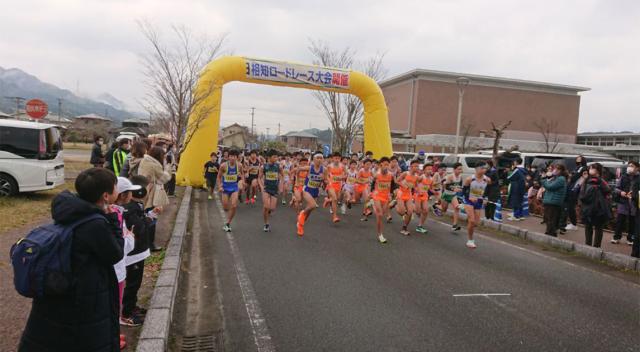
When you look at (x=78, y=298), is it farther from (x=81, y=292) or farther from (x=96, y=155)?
(x=96, y=155)

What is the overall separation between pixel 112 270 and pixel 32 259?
47 cm

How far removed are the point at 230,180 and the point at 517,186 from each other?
844 cm

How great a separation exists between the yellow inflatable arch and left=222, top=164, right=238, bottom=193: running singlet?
5557 millimetres

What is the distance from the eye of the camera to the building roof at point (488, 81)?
5300 centimetres

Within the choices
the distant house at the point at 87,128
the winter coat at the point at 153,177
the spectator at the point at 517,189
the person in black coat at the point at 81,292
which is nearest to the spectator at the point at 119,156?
the winter coat at the point at 153,177

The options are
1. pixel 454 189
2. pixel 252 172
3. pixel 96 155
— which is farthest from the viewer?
pixel 252 172

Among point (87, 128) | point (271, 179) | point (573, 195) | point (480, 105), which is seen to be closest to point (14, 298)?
point (271, 179)

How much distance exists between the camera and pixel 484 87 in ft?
185

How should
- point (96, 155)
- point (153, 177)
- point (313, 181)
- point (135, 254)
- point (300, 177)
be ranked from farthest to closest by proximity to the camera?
1. point (96, 155)
2. point (300, 177)
3. point (313, 181)
4. point (153, 177)
5. point (135, 254)

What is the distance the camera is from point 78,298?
92.4 inches

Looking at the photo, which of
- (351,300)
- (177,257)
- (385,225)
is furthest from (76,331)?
(385,225)

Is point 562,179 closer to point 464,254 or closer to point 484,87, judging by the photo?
point 464,254

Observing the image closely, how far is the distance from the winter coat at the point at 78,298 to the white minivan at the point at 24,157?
10184 mm

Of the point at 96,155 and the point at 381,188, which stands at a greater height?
the point at 96,155
